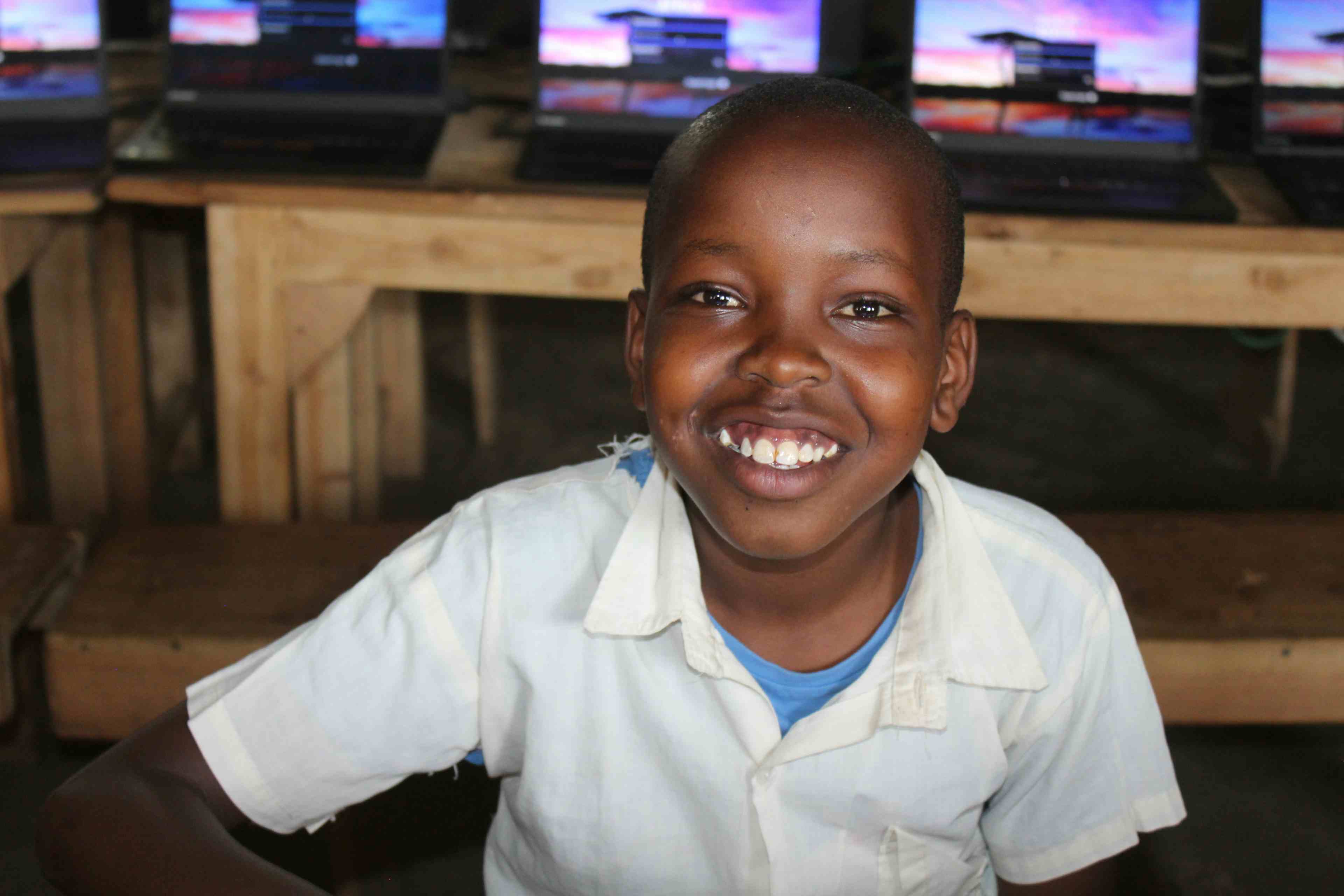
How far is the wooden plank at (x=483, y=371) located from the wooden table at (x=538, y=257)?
A: 33.8 inches

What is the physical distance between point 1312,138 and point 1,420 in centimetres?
202

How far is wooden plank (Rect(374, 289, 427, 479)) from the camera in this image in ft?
9.10

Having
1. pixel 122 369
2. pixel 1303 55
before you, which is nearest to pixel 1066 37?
pixel 1303 55

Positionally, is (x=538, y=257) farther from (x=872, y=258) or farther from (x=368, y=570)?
(x=872, y=258)

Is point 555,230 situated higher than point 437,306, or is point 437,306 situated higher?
point 555,230

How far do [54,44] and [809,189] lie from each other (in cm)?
176

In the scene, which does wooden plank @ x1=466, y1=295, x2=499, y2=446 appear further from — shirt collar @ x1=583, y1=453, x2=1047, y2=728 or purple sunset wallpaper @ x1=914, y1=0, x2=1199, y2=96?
shirt collar @ x1=583, y1=453, x2=1047, y2=728

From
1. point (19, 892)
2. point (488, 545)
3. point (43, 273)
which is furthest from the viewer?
point (43, 273)

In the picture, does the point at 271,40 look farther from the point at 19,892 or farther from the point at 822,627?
the point at 822,627

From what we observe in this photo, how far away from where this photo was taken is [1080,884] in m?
1.09

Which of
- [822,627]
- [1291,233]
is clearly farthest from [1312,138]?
[822,627]

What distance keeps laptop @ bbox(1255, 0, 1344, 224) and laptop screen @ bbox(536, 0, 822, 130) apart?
705 mm

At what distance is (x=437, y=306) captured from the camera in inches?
162

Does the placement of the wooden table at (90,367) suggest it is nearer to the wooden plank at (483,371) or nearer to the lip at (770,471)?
the wooden plank at (483,371)
